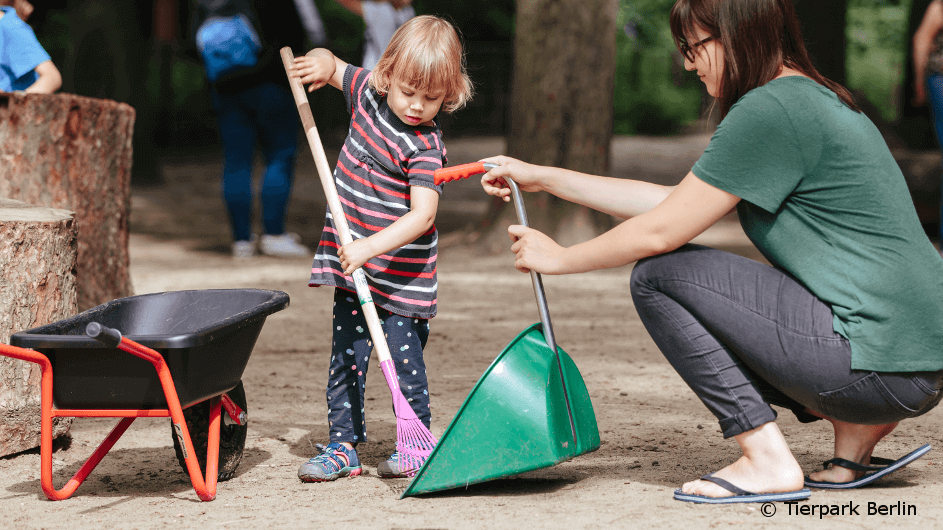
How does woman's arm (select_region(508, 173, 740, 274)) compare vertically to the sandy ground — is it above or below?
above

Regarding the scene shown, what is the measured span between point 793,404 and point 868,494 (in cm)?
25

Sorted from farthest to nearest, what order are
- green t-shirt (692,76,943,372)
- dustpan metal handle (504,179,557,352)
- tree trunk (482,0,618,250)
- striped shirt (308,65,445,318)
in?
1. tree trunk (482,0,618,250)
2. striped shirt (308,65,445,318)
3. dustpan metal handle (504,179,557,352)
4. green t-shirt (692,76,943,372)

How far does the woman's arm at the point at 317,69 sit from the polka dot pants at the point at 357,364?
57 cm

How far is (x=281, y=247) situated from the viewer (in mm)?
6379

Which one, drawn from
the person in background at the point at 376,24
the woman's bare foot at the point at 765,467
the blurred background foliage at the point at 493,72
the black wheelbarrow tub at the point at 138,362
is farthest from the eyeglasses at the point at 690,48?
the blurred background foliage at the point at 493,72

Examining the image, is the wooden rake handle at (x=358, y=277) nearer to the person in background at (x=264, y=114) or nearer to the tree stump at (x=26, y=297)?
the tree stump at (x=26, y=297)

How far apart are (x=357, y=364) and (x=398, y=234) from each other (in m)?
0.41

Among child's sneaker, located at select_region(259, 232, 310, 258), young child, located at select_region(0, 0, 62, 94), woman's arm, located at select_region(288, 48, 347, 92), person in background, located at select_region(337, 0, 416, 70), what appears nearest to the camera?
woman's arm, located at select_region(288, 48, 347, 92)

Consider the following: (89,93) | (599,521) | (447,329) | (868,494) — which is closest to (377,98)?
(599,521)

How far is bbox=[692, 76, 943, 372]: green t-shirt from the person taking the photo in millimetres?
2012

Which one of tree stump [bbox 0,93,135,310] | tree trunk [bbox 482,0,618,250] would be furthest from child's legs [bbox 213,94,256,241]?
tree stump [bbox 0,93,135,310]

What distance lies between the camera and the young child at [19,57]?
396 centimetres

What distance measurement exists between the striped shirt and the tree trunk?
3721 mm

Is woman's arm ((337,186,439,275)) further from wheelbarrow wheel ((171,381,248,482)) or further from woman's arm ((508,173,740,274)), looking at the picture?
wheelbarrow wheel ((171,381,248,482))
